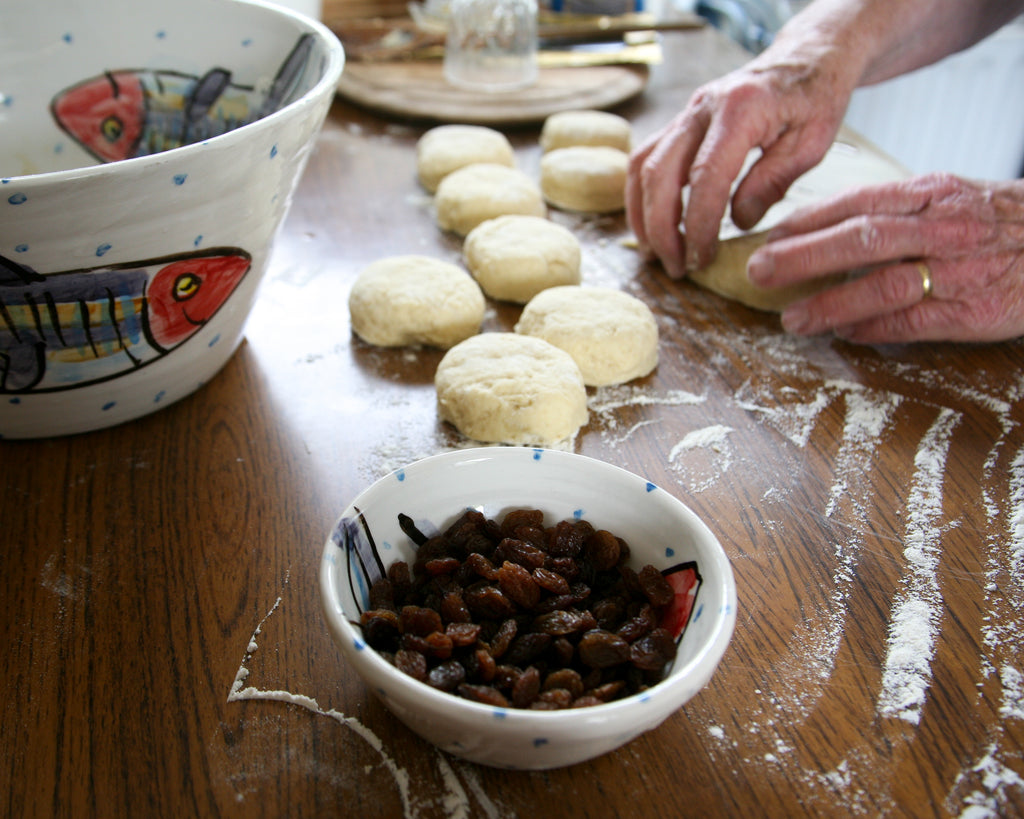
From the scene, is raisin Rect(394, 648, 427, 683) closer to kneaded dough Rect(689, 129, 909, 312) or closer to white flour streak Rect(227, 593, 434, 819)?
white flour streak Rect(227, 593, 434, 819)

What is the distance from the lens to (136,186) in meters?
0.78

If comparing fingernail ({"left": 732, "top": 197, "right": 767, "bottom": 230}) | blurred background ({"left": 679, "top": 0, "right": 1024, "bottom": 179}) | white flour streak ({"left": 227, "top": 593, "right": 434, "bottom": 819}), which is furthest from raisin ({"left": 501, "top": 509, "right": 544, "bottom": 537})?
blurred background ({"left": 679, "top": 0, "right": 1024, "bottom": 179})

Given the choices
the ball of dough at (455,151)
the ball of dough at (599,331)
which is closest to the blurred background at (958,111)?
the ball of dough at (455,151)

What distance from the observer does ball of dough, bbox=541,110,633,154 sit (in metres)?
1.77

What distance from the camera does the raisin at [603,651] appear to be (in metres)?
0.67

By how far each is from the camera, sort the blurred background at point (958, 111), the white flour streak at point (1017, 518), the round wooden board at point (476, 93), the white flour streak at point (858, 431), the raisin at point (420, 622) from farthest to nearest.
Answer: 1. the blurred background at point (958, 111)
2. the round wooden board at point (476, 93)
3. the white flour streak at point (858, 431)
4. the white flour streak at point (1017, 518)
5. the raisin at point (420, 622)

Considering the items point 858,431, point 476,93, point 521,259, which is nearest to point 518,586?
point 858,431

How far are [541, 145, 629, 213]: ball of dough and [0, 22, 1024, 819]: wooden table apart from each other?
0.30m

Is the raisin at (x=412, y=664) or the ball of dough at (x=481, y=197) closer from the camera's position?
the raisin at (x=412, y=664)

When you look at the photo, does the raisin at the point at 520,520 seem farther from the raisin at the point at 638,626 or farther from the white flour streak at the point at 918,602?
the white flour streak at the point at 918,602

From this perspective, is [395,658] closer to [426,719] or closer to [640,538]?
[426,719]

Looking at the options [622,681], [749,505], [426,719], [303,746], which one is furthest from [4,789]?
[749,505]

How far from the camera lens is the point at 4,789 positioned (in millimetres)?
650

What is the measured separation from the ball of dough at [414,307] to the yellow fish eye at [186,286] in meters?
0.31
